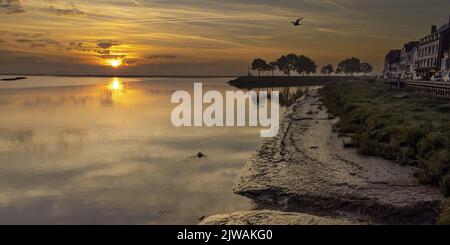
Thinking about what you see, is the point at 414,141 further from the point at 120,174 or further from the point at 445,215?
the point at 120,174

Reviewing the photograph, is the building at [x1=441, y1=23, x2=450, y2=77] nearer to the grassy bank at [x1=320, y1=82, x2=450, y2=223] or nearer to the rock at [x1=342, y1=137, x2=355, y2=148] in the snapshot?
the grassy bank at [x1=320, y1=82, x2=450, y2=223]

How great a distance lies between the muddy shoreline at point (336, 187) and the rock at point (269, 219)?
92mm

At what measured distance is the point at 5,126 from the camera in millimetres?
39125

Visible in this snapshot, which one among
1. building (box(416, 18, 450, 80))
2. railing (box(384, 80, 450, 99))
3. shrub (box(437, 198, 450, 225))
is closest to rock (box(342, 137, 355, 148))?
shrub (box(437, 198, 450, 225))

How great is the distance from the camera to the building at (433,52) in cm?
7931

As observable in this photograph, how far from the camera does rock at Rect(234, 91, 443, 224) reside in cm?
1227

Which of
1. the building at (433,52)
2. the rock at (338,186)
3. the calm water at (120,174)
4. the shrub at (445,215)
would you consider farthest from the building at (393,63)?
the shrub at (445,215)

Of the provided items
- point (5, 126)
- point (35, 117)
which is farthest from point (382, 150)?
point (35, 117)

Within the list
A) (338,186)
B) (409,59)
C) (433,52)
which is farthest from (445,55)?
(338,186)

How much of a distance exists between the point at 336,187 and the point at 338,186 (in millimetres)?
158

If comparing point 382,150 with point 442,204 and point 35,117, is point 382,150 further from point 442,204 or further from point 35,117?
point 35,117
